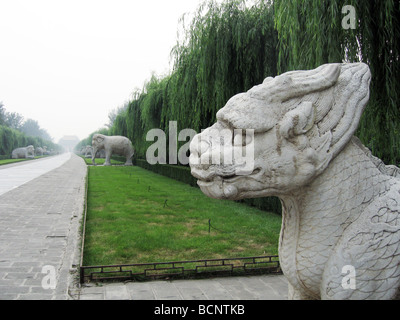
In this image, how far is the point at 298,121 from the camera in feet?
4.64

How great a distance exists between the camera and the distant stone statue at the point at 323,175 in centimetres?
142

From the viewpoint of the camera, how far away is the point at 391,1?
2.73m

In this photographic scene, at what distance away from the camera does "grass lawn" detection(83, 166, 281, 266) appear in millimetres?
4785

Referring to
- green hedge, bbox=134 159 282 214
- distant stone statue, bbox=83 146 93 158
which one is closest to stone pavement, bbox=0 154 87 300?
green hedge, bbox=134 159 282 214

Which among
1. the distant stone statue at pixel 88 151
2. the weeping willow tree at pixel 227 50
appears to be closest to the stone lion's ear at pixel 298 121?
the weeping willow tree at pixel 227 50

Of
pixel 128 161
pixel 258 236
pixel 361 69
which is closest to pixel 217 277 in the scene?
pixel 258 236

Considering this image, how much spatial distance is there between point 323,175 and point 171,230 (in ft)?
16.1

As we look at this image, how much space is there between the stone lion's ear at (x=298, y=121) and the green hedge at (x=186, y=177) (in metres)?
6.25

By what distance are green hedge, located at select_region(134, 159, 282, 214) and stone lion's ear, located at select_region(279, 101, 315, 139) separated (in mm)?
6252

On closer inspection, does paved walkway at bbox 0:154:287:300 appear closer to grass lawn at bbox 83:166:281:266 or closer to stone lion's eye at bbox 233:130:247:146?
grass lawn at bbox 83:166:281:266

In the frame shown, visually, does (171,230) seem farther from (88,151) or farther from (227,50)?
(88,151)
